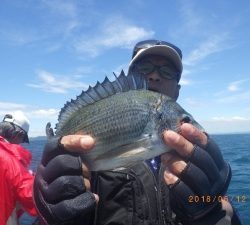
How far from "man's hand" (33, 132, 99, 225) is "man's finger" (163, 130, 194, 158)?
2.36 ft

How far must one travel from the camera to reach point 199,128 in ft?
12.5

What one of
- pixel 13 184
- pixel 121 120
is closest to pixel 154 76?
pixel 121 120

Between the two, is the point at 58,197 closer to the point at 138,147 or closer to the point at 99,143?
the point at 99,143

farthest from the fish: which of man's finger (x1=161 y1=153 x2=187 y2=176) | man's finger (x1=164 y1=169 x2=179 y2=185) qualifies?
man's finger (x1=164 y1=169 x2=179 y2=185)

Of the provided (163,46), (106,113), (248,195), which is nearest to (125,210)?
(106,113)

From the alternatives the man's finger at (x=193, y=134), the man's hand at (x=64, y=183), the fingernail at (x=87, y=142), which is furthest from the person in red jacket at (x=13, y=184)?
the man's finger at (x=193, y=134)

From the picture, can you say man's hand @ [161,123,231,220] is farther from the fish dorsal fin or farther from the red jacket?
the red jacket

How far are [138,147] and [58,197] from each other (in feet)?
3.08

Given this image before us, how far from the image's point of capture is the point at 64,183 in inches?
142

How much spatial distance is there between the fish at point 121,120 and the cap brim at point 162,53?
58.7 inches

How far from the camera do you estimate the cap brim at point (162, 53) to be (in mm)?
5375

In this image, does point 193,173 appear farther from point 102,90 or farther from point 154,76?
point 154,76

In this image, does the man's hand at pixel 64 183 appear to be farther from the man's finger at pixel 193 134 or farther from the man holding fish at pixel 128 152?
the man's finger at pixel 193 134

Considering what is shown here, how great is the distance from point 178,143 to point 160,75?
2.08 metres
